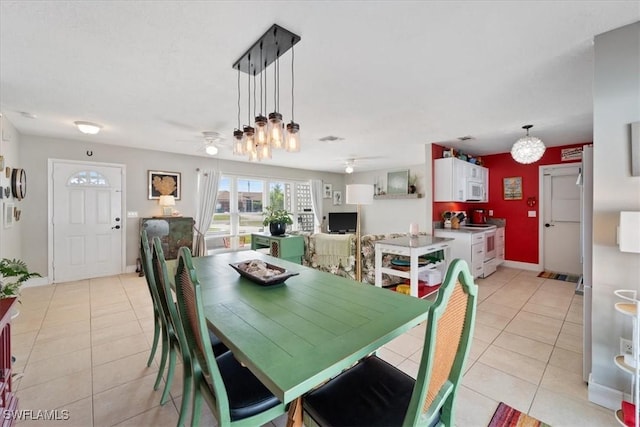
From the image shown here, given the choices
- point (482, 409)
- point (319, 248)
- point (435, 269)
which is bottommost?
point (482, 409)

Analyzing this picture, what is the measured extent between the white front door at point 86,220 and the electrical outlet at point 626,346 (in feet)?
20.4

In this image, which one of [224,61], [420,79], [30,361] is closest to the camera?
[224,61]

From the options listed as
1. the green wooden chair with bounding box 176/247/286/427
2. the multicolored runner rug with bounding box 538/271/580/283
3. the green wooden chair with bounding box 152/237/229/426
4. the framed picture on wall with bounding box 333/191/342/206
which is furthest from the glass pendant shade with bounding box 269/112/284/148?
the framed picture on wall with bounding box 333/191/342/206

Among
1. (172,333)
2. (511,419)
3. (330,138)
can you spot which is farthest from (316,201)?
(511,419)

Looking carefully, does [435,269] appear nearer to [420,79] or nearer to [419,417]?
[420,79]

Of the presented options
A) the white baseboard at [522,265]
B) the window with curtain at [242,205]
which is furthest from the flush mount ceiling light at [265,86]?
the white baseboard at [522,265]

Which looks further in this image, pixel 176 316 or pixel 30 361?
pixel 30 361

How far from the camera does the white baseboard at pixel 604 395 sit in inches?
63.4

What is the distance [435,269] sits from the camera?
3.66 metres

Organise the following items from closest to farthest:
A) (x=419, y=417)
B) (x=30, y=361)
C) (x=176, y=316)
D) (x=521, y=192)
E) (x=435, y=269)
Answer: (x=419, y=417) → (x=176, y=316) → (x=30, y=361) → (x=435, y=269) → (x=521, y=192)

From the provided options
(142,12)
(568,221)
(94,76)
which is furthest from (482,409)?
(568,221)

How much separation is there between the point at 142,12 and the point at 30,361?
2.72 m

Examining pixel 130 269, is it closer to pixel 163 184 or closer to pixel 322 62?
pixel 163 184

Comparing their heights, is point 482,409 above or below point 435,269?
below
